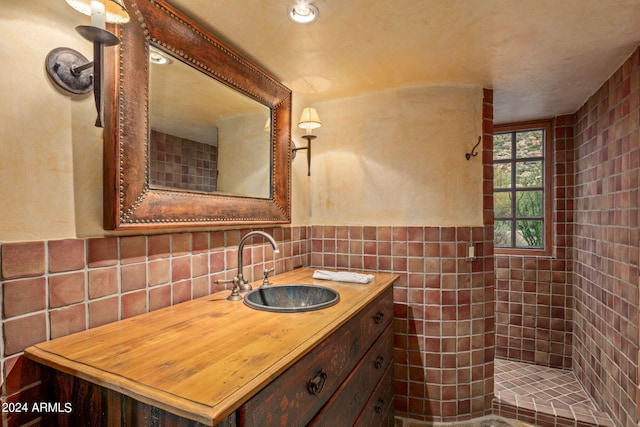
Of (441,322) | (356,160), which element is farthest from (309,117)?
(441,322)

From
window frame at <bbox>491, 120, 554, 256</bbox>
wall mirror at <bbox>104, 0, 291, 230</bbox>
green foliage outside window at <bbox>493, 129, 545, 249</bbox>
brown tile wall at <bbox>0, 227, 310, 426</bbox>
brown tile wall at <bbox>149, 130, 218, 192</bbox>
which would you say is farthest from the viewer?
green foliage outside window at <bbox>493, 129, 545, 249</bbox>

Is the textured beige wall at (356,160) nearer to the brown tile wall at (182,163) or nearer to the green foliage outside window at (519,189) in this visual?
the brown tile wall at (182,163)

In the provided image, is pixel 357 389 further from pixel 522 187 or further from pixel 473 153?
pixel 522 187

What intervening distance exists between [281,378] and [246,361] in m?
0.10

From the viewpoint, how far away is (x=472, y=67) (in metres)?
1.78

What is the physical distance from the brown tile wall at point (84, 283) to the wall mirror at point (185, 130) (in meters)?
0.12

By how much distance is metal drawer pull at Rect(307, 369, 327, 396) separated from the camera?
947mm

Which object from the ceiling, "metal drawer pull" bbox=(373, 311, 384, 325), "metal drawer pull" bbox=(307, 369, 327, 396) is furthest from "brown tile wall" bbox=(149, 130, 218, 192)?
"metal drawer pull" bbox=(373, 311, 384, 325)

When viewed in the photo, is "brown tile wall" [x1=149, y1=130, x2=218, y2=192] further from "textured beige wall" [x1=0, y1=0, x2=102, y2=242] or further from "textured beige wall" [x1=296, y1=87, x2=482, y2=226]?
"textured beige wall" [x1=296, y1=87, x2=482, y2=226]

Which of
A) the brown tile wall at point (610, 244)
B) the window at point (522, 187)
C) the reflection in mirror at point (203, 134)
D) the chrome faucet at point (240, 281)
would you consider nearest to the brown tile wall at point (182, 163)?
the reflection in mirror at point (203, 134)

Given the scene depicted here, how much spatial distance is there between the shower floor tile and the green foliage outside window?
1070 millimetres

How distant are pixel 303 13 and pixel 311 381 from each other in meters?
1.38

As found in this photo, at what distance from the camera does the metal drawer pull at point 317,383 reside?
947 millimetres

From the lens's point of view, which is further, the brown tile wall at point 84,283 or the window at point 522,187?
the window at point 522,187
